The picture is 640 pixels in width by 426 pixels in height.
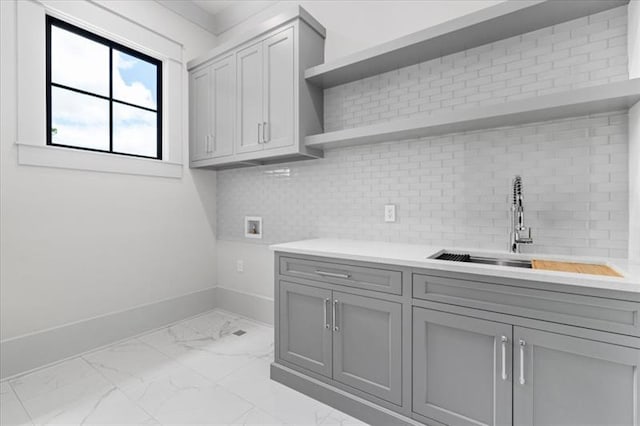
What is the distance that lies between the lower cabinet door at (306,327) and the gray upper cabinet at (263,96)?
1.08 metres

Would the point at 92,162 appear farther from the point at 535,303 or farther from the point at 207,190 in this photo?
the point at 535,303

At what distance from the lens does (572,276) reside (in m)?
1.26

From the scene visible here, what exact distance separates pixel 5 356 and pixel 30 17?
240cm

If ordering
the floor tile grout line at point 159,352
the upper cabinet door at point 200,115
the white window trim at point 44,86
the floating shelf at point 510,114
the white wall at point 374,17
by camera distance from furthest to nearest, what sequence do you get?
the upper cabinet door at point 200,115
the white window trim at point 44,86
the white wall at point 374,17
the floor tile grout line at point 159,352
the floating shelf at point 510,114

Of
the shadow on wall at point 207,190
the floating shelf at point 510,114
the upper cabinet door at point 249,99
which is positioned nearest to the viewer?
the floating shelf at point 510,114

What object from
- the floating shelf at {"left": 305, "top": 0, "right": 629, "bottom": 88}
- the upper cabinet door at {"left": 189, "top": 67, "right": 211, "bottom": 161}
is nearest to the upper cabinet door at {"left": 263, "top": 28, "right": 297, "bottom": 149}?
the floating shelf at {"left": 305, "top": 0, "right": 629, "bottom": 88}

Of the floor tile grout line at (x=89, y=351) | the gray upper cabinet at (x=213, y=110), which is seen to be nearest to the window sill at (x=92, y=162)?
the gray upper cabinet at (x=213, y=110)

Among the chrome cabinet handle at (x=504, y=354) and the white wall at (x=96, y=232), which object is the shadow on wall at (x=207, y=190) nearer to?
the white wall at (x=96, y=232)

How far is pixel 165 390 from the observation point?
6.77 feet

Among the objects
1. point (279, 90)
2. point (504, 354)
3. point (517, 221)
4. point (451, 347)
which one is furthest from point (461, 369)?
point (279, 90)

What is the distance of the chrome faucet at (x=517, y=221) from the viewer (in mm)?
1788

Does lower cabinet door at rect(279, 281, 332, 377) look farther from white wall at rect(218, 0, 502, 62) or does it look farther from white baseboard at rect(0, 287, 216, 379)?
white wall at rect(218, 0, 502, 62)

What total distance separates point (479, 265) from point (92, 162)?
2951 mm

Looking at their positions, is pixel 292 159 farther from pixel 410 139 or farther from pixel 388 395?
pixel 388 395
